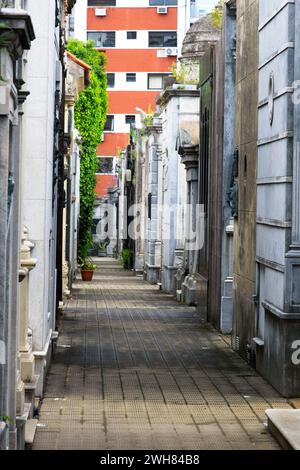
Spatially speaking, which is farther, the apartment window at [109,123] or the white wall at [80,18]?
the apartment window at [109,123]

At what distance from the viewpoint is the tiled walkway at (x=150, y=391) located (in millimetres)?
11236

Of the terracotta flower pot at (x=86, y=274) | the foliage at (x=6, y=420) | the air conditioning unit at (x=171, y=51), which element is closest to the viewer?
the foliage at (x=6, y=420)

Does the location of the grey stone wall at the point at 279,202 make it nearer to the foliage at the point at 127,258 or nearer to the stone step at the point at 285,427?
the stone step at the point at 285,427

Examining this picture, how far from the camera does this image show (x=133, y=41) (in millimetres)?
68750

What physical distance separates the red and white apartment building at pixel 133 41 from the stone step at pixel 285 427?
5666cm

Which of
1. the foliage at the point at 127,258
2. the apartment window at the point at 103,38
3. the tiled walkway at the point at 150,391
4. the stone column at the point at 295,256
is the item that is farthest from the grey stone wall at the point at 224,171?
the apartment window at the point at 103,38

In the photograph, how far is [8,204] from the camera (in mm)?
8578

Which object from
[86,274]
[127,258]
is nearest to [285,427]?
[86,274]

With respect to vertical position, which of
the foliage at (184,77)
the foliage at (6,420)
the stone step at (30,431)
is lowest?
the stone step at (30,431)

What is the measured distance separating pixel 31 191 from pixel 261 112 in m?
3.87

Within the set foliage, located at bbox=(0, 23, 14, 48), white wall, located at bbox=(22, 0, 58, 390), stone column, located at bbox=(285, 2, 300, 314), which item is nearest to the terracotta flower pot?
white wall, located at bbox=(22, 0, 58, 390)

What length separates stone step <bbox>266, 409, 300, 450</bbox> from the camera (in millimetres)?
10377
